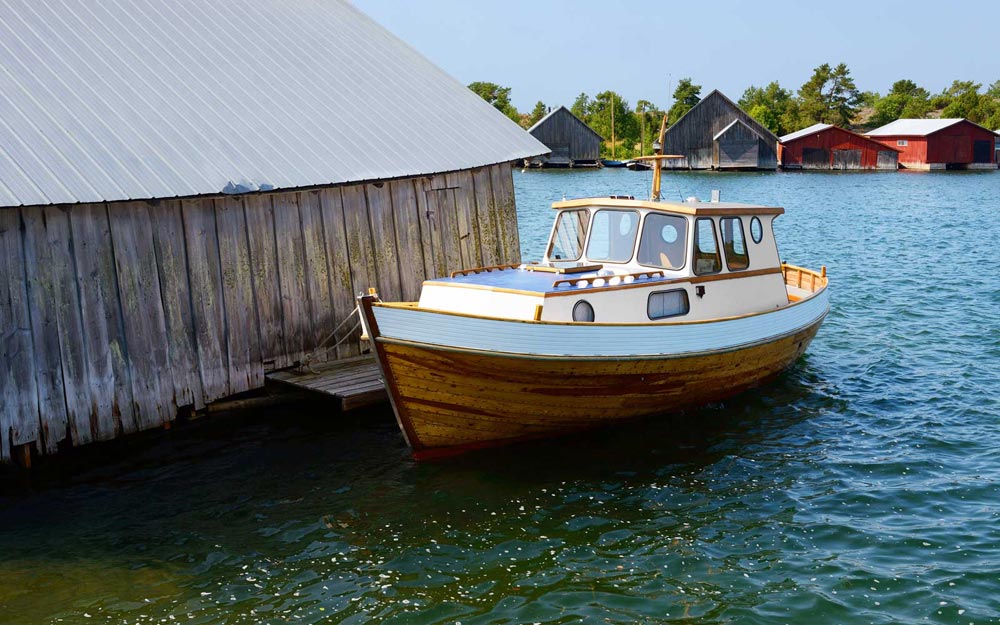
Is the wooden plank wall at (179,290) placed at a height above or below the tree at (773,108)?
below

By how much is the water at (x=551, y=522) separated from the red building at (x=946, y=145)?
2891 inches

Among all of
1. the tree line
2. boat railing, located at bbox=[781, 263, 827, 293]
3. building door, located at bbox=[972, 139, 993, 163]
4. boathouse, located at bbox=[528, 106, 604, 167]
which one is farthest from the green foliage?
boat railing, located at bbox=[781, 263, 827, 293]

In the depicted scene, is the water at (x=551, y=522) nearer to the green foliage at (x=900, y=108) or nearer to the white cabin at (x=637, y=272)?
the white cabin at (x=637, y=272)

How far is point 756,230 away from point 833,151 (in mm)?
76287

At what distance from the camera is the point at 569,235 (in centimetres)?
1518

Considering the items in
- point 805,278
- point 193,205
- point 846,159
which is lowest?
point 805,278

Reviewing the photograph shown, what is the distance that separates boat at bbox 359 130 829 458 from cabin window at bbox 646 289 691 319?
24mm

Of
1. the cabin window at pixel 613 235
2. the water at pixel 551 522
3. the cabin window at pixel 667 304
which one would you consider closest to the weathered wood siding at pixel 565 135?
the water at pixel 551 522

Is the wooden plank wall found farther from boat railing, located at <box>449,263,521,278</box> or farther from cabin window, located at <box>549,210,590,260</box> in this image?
cabin window, located at <box>549,210,590,260</box>

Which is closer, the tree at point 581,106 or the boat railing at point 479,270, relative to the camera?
the boat railing at point 479,270

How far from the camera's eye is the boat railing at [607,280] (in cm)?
1285

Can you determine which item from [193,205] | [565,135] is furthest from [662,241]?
[565,135]

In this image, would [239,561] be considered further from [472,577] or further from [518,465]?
[518,465]

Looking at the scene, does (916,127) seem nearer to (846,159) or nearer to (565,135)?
(846,159)
